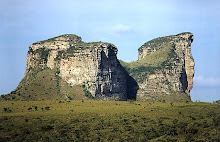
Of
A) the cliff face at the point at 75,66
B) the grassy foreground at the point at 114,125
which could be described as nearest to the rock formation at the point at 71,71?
the cliff face at the point at 75,66

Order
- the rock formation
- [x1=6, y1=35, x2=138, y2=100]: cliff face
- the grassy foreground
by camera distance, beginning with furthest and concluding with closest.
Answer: [x1=6, y1=35, x2=138, y2=100]: cliff face < the rock formation < the grassy foreground

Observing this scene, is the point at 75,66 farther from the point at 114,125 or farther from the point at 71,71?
the point at 114,125

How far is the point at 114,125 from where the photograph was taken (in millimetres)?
90562

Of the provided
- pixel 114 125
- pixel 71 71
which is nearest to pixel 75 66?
pixel 71 71

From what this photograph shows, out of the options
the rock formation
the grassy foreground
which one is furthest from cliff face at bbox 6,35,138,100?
the grassy foreground

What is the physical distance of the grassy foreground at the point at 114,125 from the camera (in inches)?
3219

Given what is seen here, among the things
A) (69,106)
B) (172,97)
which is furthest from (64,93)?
(172,97)

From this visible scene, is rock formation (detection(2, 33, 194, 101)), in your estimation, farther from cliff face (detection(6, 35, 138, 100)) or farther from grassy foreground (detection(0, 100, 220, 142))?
grassy foreground (detection(0, 100, 220, 142))

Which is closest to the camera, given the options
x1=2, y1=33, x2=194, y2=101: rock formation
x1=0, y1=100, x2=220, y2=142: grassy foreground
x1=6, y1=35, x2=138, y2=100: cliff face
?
x1=0, y1=100, x2=220, y2=142: grassy foreground

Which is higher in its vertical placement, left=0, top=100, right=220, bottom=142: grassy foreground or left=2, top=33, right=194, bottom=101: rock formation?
left=2, top=33, right=194, bottom=101: rock formation

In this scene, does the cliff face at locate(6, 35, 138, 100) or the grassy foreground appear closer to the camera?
the grassy foreground

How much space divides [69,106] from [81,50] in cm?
5021

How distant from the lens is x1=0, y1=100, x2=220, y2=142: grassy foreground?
8175 cm

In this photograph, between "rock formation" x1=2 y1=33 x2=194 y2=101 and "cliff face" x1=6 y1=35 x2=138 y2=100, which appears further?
"cliff face" x1=6 y1=35 x2=138 y2=100
